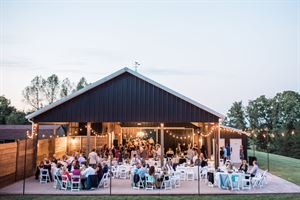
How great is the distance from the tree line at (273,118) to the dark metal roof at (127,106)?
34.7 meters

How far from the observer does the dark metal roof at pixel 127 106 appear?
1770cm

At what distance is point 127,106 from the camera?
17.8m

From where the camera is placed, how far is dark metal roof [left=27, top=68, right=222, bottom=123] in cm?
1770

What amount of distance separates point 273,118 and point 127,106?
46.2m

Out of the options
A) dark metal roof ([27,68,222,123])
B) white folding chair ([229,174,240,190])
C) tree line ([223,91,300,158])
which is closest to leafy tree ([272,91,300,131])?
tree line ([223,91,300,158])

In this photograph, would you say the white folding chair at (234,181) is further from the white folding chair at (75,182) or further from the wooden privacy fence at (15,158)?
the wooden privacy fence at (15,158)

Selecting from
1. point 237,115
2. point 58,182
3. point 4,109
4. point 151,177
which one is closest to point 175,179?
point 151,177

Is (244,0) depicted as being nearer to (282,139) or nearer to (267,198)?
(267,198)

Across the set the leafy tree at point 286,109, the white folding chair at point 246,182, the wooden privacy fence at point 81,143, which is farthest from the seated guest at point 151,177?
the leafy tree at point 286,109

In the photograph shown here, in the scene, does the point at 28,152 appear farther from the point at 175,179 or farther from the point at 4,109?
the point at 4,109

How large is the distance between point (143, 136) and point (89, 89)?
48.5 ft

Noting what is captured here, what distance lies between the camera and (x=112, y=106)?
58.4ft

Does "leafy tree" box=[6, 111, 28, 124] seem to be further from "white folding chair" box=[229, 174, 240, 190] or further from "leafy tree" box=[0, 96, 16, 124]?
"white folding chair" box=[229, 174, 240, 190]

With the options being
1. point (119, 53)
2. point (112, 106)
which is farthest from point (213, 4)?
point (119, 53)
